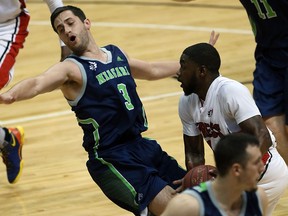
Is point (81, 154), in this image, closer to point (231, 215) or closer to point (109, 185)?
point (109, 185)

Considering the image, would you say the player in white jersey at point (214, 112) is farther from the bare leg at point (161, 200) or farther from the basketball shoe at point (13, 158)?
the basketball shoe at point (13, 158)

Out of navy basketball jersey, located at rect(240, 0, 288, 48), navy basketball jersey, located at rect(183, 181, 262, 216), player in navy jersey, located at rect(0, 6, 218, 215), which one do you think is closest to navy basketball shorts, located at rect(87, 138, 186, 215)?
player in navy jersey, located at rect(0, 6, 218, 215)

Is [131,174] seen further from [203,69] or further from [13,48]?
[13,48]

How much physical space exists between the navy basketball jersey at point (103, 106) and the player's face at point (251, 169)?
1.86 metres

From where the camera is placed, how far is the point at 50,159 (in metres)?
9.35

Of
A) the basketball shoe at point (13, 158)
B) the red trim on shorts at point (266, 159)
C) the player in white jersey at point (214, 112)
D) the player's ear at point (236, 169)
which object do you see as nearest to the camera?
the player's ear at point (236, 169)

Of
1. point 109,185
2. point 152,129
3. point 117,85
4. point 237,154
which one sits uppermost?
point 237,154

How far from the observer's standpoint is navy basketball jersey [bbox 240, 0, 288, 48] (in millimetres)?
7418

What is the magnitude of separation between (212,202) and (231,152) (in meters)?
0.31

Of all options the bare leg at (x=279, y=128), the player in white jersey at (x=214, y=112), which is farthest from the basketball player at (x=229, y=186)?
the bare leg at (x=279, y=128)

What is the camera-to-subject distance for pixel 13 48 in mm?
8375

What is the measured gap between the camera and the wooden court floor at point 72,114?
27.7 ft

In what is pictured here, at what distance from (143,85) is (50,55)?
6.02 ft

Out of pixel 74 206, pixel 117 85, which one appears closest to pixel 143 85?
pixel 74 206
